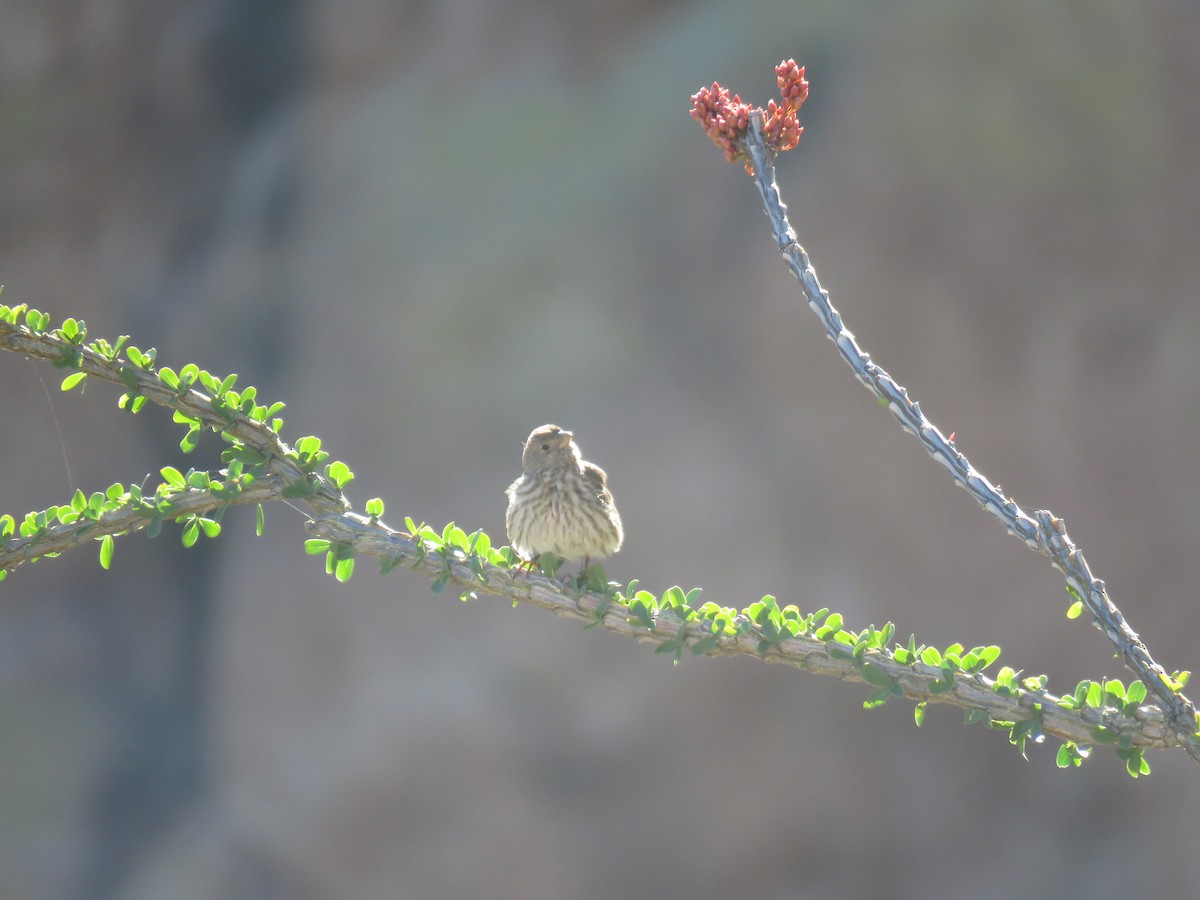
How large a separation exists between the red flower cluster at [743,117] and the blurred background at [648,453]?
5.04 meters

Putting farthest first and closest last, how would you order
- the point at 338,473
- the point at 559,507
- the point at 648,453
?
the point at 648,453 < the point at 559,507 < the point at 338,473

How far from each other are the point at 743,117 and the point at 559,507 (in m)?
1.79

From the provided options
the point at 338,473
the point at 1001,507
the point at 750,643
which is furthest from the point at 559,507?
the point at 1001,507

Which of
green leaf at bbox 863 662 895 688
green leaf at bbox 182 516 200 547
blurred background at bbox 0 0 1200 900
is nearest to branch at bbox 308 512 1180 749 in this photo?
green leaf at bbox 863 662 895 688

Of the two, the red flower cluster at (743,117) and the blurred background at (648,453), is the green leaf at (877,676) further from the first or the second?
the blurred background at (648,453)

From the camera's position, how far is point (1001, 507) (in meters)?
2.79

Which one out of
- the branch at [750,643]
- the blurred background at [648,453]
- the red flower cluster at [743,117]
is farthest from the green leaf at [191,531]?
the blurred background at [648,453]

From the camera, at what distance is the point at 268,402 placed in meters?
8.66

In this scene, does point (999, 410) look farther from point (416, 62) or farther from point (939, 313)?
point (416, 62)

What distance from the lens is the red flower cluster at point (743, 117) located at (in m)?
2.96

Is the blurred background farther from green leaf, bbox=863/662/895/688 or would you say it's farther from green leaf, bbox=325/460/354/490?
green leaf, bbox=863/662/895/688

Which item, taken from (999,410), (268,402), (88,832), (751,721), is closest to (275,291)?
(268,402)

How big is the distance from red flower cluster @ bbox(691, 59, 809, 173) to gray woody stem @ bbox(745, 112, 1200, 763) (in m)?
0.03

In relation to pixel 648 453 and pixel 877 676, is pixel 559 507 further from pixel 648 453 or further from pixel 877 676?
pixel 648 453
